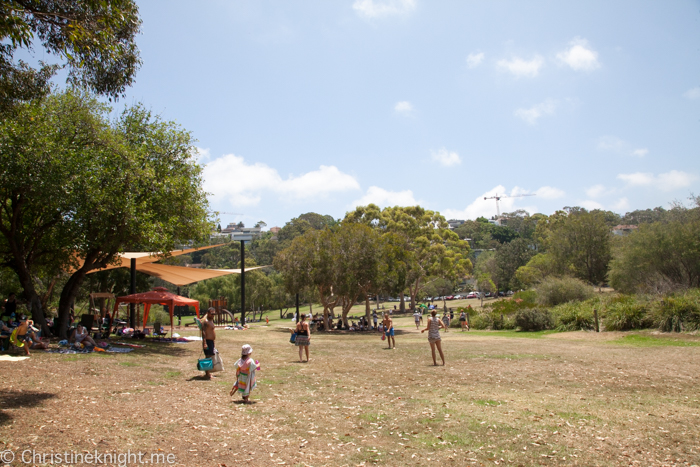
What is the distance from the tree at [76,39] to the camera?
7133 mm

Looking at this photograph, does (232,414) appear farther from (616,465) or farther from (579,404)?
(579,404)

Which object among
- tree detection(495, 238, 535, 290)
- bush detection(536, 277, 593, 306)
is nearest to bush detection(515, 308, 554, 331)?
bush detection(536, 277, 593, 306)

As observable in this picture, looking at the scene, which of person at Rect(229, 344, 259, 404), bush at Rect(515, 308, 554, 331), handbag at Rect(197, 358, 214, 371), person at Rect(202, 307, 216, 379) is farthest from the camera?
bush at Rect(515, 308, 554, 331)

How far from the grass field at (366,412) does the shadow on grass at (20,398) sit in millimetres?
19

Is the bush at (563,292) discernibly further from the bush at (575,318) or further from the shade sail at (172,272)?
the shade sail at (172,272)

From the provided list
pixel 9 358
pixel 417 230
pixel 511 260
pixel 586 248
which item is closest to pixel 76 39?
pixel 9 358

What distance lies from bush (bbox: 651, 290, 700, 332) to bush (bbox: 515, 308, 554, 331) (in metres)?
5.92

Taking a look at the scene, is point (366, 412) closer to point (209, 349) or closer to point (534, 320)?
point (209, 349)

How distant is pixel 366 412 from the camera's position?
8.14 m

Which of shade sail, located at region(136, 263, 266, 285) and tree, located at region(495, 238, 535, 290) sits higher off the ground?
tree, located at region(495, 238, 535, 290)

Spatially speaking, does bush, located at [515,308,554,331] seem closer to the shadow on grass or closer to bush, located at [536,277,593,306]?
bush, located at [536,277,593,306]

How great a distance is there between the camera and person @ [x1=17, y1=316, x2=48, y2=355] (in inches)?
477

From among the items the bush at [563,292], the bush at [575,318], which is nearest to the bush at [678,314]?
the bush at [575,318]

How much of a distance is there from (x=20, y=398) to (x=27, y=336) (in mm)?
5632
